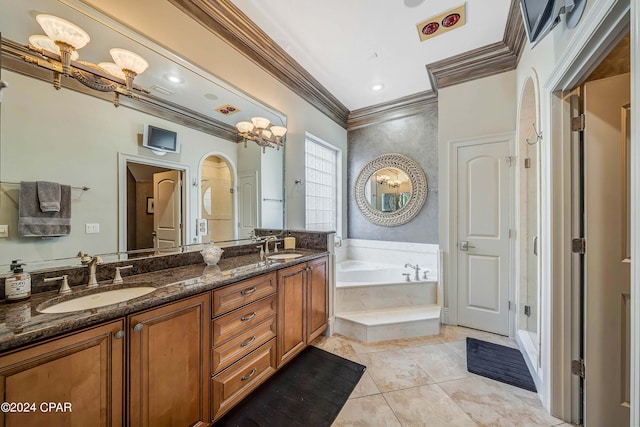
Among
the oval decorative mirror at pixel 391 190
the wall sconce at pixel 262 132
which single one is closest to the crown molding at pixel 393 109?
the oval decorative mirror at pixel 391 190

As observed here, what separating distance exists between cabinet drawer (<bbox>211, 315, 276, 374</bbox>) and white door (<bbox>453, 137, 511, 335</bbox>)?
216cm

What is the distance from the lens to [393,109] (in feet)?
12.1

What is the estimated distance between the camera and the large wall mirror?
3.82ft

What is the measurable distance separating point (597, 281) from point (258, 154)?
8.70 feet

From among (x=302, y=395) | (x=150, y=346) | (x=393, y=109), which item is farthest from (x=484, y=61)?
(x=150, y=346)

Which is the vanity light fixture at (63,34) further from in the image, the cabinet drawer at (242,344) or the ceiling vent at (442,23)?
the ceiling vent at (442,23)

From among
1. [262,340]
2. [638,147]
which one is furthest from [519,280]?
[262,340]

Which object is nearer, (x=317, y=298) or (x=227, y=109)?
(x=227, y=109)

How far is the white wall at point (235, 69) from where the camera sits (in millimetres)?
1569

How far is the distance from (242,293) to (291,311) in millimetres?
579

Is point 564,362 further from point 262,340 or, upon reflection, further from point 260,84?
point 260,84

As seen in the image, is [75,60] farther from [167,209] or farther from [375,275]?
[375,275]

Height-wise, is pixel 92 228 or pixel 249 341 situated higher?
pixel 92 228

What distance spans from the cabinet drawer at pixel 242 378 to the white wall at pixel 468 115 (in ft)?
6.81
